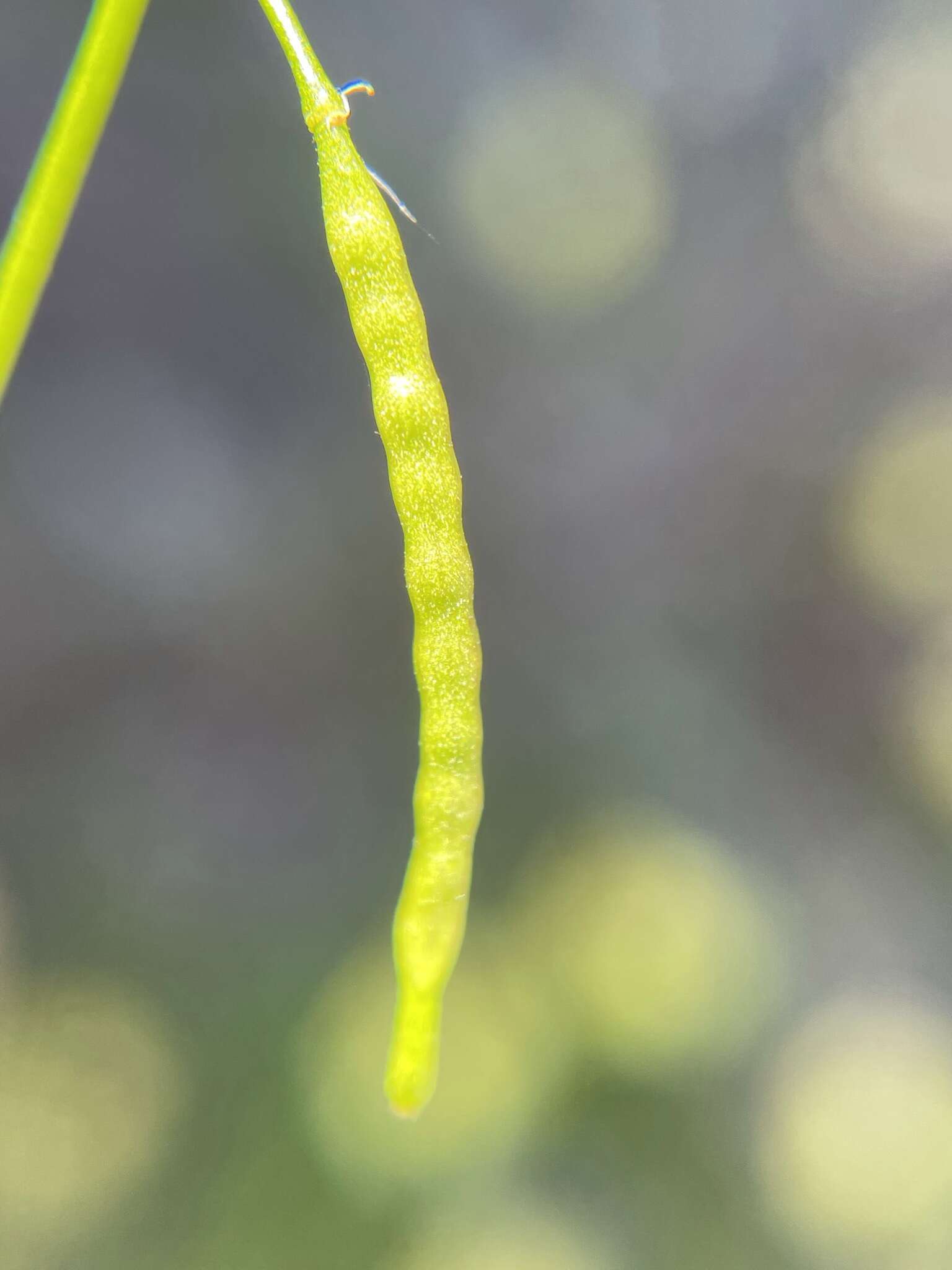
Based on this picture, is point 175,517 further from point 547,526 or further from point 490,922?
point 490,922

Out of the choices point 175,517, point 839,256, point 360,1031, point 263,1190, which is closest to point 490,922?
point 360,1031

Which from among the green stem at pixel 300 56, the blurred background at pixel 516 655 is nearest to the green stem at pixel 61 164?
the green stem at pixel 300 56

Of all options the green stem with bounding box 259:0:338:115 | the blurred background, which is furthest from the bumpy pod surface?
the blurred background

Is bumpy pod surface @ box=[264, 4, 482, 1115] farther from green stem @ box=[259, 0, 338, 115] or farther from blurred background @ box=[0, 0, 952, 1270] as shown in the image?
blurred background @ box=[0, 0, 952, 1270]

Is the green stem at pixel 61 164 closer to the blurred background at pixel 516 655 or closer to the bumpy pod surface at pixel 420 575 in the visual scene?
the bumpy pod surface at pixel 420 575

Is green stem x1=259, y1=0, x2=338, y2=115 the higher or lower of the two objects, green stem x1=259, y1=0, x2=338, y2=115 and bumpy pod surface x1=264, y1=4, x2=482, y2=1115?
the higher

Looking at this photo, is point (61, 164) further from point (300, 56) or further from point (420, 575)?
point (420, 575)
